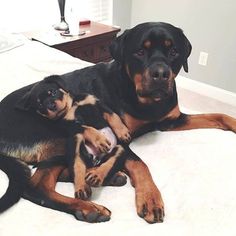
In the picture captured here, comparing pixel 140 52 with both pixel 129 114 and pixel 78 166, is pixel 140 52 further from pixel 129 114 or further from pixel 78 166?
pixel 78 166

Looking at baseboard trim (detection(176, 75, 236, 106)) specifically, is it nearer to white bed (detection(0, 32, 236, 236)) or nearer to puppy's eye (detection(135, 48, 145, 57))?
white bed (detection(0, 32, 236, 236))

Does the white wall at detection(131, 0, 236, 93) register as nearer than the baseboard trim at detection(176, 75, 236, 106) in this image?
Yes

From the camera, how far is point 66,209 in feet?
3.01

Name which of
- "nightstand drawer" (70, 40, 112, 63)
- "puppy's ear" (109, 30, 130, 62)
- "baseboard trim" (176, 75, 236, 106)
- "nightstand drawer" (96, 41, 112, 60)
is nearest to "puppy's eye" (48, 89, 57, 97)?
"puppy's ear" (109, 30, 130, 62)

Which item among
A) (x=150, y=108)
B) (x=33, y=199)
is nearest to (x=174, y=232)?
(x=33, y=199)

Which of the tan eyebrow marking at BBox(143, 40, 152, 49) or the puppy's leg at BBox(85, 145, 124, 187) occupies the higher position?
the tan eyebrow marking at BBox(143, 40, 152, 49)

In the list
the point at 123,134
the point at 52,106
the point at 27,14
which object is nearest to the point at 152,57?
the point at 123,134

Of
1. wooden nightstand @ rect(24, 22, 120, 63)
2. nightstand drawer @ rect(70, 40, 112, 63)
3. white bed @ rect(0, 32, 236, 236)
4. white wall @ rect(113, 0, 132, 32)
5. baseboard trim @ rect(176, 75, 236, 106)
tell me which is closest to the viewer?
white bed @ rect(0, 32, 236, 236)

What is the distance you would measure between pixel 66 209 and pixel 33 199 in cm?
11

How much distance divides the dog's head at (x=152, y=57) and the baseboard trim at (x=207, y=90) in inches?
68.9

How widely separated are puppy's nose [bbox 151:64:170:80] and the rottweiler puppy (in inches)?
8.3

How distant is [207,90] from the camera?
3025 mm

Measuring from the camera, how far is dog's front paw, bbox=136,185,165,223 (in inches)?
35.6

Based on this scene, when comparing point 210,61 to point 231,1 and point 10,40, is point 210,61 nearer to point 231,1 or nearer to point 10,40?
point 231,1
